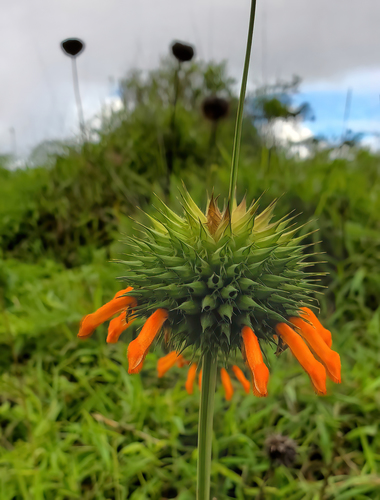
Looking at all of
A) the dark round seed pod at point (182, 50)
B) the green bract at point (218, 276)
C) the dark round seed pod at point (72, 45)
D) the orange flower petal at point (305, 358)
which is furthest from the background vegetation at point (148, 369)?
the dark round seed pod at point (72, 45)

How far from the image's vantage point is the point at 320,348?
0.60m

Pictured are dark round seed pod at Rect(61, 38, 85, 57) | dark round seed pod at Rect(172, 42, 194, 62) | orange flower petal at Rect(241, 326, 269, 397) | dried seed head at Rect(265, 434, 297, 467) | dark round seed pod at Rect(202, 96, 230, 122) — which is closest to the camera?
orange flower petal at Rect(241, 326, 269, 397)

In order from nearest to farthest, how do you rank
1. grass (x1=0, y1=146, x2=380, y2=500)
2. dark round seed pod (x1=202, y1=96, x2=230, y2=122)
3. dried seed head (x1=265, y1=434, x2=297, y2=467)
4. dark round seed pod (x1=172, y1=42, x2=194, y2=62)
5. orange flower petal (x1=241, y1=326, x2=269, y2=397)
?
orange flower petal (x1=241, y1=326, x2=269, y2=397) → dried seed head (x1=265, y1=434, x2=297, y2=467) → grass (x1=0, y1=146, x2=380, y2=500) → dark round seed pod (x1=172, y1=42, x2=194, y2=62) → dark round seed pod (x1=202, y1=96, x2=230, y2=122)

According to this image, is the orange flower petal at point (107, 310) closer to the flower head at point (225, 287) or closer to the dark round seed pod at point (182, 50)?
the flower head at point (225, 287)

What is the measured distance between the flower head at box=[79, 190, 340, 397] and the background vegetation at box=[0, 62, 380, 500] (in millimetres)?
141

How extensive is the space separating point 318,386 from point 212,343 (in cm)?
17

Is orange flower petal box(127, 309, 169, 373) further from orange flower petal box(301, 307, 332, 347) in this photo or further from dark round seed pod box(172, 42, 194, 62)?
dark round seed pod box(172, 42, 194, 62)

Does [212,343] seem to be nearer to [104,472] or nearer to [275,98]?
[104,472]

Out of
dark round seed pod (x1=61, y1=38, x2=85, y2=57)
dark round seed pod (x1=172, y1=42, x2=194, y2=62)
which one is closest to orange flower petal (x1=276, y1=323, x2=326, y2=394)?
dark round seed pod (x1=61, y1=38, x2=85, y2=57)

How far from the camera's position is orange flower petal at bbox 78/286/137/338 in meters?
0.61

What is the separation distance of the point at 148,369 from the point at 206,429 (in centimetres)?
139

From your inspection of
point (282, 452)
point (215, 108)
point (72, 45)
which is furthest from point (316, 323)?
point (215, 108)

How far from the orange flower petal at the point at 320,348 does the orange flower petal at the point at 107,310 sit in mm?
262

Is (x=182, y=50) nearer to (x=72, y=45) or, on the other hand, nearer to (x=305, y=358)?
(x=72, y=45)
